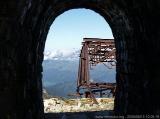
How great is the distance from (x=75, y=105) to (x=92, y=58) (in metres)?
5.80

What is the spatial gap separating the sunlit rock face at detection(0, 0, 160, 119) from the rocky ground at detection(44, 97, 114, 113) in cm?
359

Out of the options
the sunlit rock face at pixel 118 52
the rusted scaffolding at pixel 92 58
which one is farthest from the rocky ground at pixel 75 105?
the sunlit rock face at pixel 118 52

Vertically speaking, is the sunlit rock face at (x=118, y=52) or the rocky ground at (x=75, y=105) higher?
the sunlit rock face at (x=118, y=52)

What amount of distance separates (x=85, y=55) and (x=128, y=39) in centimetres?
918

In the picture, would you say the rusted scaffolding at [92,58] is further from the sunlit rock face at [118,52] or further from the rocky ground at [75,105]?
the sunlit rock face at [118,52]

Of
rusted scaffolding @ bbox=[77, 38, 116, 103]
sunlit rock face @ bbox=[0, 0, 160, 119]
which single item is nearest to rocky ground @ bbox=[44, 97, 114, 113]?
rusted scaffolding @ bbox=[77, 38, 116, 103]

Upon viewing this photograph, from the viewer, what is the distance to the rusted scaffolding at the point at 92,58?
17.9m

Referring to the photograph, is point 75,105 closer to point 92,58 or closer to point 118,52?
point 118,52

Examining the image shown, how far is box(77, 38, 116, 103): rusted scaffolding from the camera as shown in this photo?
1789cm

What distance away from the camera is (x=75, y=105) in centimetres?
1433

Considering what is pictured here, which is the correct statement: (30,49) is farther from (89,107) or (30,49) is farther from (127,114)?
(89,107)

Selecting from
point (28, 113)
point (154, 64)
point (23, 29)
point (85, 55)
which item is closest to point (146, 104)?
point (154, 64)

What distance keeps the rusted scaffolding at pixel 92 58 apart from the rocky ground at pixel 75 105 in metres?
2.00

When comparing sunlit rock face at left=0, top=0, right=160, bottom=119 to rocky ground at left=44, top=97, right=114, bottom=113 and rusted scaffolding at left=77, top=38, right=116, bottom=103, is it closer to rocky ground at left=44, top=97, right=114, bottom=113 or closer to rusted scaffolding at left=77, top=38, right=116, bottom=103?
rocky ground at left=44, top=97, right=114, bottom=113
